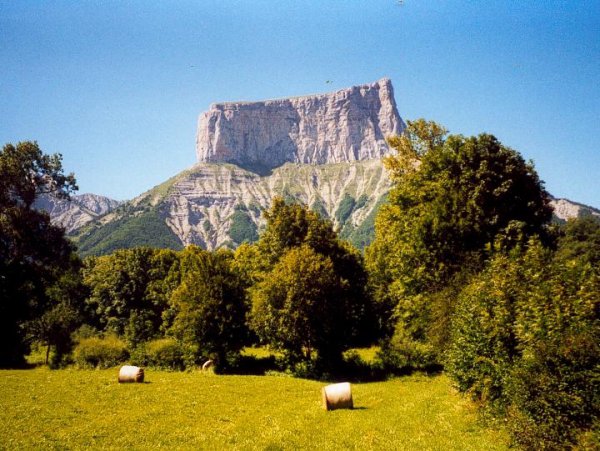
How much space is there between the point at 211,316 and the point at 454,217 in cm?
2550

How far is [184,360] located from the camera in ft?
144

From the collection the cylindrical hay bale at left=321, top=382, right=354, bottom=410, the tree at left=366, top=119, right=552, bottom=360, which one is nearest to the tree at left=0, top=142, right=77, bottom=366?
the cylindrical hay bale at left=321, top=382, right=354, bottom=410

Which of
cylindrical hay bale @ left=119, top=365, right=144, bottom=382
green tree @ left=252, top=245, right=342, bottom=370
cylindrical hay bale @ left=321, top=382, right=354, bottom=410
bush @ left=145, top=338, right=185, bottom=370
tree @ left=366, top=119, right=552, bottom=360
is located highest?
tree @ left=366, top=119, right=552, bottom=360

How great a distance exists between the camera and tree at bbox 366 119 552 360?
3259 cm

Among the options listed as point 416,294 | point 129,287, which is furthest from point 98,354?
point 416,294

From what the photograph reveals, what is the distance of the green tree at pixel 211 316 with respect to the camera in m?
42.2

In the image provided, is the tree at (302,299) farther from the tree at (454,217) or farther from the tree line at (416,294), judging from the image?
the tree at (454,217)

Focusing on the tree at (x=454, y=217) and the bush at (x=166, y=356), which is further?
the bush at (x=166, y=356)

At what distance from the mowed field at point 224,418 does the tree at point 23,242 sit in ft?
64.7

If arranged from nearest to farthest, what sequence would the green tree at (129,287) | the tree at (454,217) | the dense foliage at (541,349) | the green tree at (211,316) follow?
the dense foliage at (541,349) < the tree at (454,217) < the green tree at (211,316) < the green tree at (129,287)

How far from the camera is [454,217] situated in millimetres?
32844

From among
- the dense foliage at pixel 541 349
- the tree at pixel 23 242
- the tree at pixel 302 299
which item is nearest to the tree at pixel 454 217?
the tree at pixel 302 299

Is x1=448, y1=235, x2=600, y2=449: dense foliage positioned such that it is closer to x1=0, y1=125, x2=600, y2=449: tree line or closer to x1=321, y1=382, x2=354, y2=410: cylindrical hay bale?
x1=0, y1=125, x2=600, y2=449: tree line

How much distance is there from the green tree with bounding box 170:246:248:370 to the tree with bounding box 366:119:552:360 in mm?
16945
